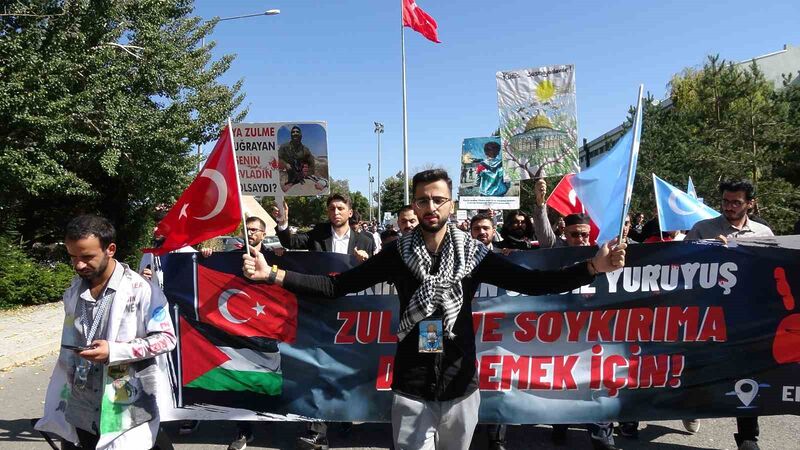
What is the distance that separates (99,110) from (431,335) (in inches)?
533

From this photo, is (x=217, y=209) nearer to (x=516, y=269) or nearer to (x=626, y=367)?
(x=516, y=269)

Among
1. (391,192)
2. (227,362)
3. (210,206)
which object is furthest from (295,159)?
(391,192)

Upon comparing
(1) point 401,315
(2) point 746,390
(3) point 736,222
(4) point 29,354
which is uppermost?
(3) point 736,222

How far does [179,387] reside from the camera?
479cm

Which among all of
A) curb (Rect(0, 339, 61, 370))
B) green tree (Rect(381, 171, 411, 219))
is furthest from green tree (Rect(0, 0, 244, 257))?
green tree (Rect(381, 171, 411, 219))

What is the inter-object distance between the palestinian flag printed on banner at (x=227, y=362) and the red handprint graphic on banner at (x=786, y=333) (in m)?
3.91

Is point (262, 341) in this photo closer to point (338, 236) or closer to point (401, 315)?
point (338, 236)

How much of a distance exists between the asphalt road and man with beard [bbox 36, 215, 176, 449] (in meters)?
2.11

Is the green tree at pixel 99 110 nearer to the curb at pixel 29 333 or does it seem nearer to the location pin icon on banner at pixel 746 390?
the curb at pixel 29 333

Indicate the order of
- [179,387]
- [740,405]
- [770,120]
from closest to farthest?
[740,405], [179,387], [770,120]

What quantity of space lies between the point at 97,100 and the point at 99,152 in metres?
1.38

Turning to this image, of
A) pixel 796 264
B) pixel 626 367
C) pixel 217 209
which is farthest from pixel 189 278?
pixel 796 264

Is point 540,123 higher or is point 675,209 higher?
point 540,123

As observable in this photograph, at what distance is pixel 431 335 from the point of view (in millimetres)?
2562
